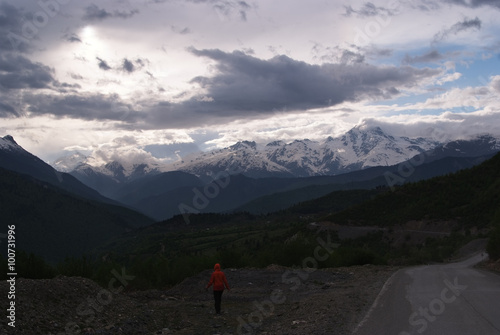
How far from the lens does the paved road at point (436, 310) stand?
39.0 feet

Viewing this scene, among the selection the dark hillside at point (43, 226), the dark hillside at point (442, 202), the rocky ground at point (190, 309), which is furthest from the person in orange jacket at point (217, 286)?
the dark hillside at point (43, 226)

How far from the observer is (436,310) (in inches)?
564

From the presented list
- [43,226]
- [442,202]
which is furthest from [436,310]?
[43,226]

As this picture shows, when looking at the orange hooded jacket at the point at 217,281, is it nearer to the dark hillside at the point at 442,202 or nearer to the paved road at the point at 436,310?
the paved road at the point at 436,310

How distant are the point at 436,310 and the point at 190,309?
30.4 feet

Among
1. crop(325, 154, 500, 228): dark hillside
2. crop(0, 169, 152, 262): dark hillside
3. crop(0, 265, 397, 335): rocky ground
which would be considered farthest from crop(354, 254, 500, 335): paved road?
crop(0, 169, 152, 262): dark hillside

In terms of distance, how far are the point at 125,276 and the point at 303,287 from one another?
471 inches

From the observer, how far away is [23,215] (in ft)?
588

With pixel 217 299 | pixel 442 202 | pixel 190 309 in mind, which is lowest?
pixel 442 202

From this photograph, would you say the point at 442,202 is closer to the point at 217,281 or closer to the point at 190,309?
the point at 190,309

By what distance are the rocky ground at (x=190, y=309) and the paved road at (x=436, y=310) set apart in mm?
695

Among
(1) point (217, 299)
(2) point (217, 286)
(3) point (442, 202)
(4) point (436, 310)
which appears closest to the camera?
(4) point (436, 310)

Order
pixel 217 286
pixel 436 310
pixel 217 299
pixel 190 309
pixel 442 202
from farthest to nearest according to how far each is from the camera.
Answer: pixel 442 202 → pixel 190 309 → pixel 217 299 → pixel 217 286 → pixel 436 310

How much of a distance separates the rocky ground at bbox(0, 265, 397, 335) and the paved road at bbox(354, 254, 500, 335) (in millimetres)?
695
